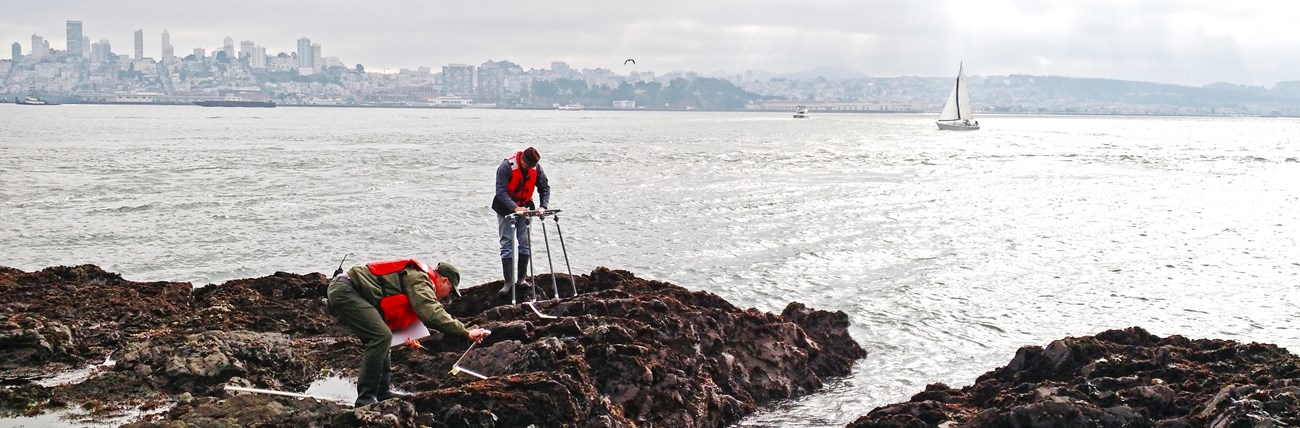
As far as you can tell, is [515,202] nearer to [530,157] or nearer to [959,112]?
[530,157]

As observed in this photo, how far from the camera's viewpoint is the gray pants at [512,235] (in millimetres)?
11148

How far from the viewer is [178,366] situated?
27.1ft

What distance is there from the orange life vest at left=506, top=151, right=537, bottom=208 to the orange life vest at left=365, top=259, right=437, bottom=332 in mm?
3793

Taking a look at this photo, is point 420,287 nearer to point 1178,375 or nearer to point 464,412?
point 464,412

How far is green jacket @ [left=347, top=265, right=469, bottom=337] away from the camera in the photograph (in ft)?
23.1

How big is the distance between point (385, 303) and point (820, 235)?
1678cm

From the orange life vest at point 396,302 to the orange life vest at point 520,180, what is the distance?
3793 mm

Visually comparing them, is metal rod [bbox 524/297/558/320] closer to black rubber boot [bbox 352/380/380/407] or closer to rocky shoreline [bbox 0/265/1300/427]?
rocky shoreline [bbox 0/265/1300/427]

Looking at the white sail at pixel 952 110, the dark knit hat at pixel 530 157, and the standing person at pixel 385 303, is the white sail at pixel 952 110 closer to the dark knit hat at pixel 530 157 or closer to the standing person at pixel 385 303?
the dark knit hat at pixel 530 157

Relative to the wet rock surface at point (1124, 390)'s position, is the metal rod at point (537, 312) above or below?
above

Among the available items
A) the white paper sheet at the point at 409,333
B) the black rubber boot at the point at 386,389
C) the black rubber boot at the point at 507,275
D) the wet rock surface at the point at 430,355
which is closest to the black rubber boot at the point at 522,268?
the black rubber boot at the point at 507,275

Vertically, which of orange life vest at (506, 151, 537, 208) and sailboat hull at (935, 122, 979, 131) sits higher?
orange life vest at (506, 151, 537, 208)

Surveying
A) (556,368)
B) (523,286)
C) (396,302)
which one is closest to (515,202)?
(523,286)

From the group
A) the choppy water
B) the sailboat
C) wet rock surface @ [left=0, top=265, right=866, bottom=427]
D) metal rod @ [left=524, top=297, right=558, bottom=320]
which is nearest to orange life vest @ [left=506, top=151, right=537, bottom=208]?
wet rock surface @ [left=0, top=265, right=866, bottom=427]
